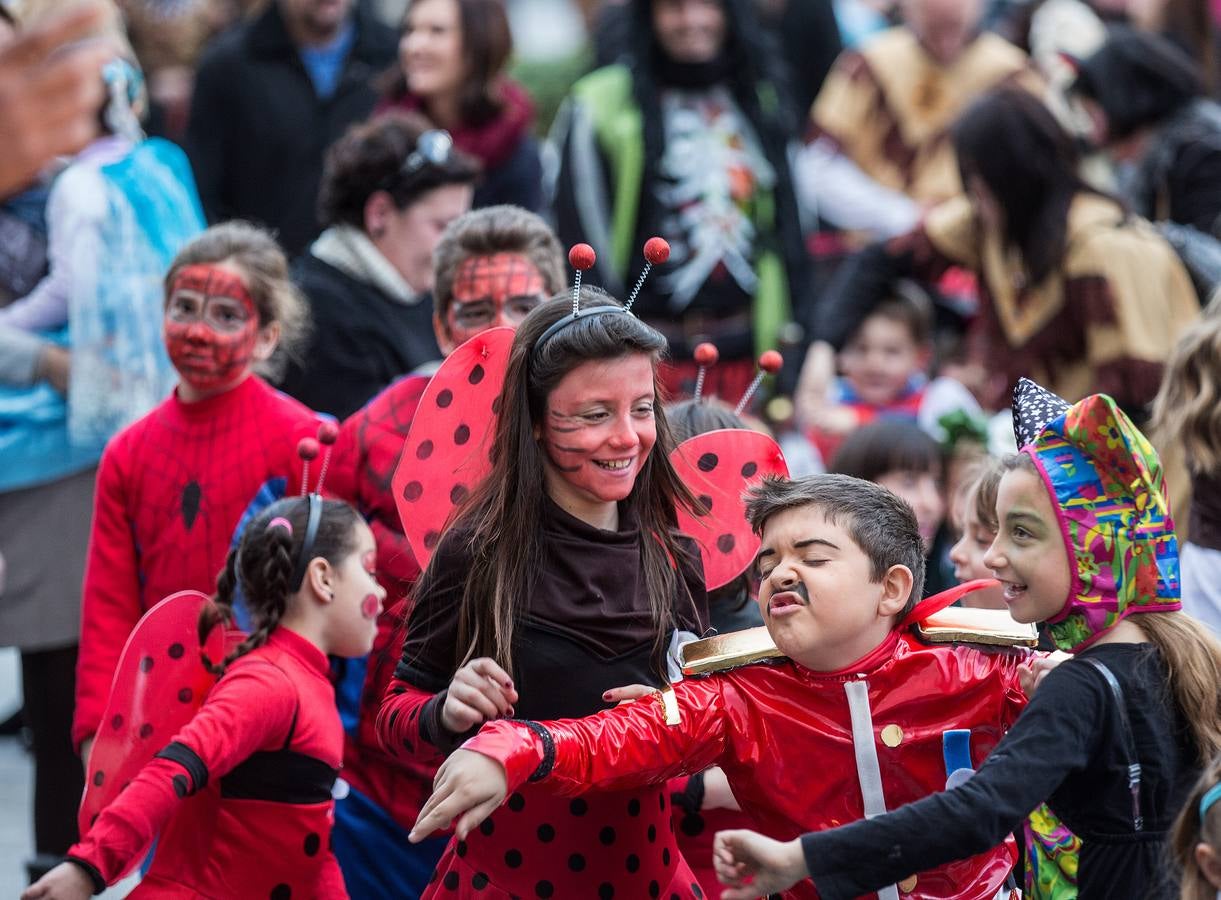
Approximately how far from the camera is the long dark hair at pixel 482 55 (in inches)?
250

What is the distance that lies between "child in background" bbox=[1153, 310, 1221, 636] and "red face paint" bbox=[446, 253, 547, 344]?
1.61 metres

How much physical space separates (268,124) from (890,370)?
2586mm

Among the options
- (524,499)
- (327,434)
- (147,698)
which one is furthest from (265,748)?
(524,499)

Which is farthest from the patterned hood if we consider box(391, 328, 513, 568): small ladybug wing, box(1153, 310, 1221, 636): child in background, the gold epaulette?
box(1153, 310, 1221, 636): child in background

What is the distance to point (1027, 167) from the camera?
585cm

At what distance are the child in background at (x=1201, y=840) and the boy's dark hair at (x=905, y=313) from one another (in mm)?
4223

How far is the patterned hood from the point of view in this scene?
3020mm

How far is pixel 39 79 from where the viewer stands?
283 cm

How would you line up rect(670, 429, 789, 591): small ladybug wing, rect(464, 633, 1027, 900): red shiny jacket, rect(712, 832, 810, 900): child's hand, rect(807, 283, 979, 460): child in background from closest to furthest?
rect(712, 832, 810, 900): child's hand, rect(464, 633, 1027, 900): red shiny jacket, rect(670, 429, 789, 591): small ladybug wing, rect(807, 283, 979, 460): child in background

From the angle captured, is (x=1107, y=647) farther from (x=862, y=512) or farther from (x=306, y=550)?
(x=306, y=550)

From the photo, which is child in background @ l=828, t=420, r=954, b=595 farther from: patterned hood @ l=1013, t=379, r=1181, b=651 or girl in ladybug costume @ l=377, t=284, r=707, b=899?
patterned hood @ l=1013, t=379, r=1181, b=651

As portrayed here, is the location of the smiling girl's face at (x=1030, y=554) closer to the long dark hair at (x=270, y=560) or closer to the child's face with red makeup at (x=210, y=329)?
the long dark hair at (x=270, y=560)

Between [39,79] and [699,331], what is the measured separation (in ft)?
13.7

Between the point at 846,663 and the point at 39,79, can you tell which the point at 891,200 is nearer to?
the point at 846,663
